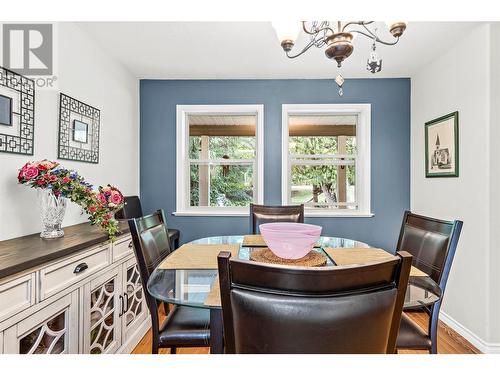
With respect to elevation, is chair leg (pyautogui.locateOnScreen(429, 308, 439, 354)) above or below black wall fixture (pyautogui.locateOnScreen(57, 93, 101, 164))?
below

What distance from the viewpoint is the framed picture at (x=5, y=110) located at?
5.19 ft

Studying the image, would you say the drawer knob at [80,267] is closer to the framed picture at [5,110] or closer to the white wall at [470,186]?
the framed picture at [5,110]

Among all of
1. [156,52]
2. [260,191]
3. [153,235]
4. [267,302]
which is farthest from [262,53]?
[267,302]

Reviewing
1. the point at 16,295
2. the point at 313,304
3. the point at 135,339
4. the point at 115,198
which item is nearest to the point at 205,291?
the point at 313,304

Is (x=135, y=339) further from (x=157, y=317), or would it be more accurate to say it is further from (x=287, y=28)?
(x=287, y=28)

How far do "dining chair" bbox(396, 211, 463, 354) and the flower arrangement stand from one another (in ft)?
5.73

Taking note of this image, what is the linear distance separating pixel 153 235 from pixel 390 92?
3.07 metres

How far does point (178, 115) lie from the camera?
11.2 feet

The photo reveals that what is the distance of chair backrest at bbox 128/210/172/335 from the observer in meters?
1.46

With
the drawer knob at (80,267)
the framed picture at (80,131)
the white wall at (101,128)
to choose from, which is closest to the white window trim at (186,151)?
the white wall at (101,128)

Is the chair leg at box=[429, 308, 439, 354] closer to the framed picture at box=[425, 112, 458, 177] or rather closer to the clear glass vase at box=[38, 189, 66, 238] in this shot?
the framed picture at box=[425, 112, 458, 177]

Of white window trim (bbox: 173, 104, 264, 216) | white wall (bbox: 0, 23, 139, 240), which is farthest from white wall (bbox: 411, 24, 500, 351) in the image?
white wall (bbox: 0, 23, 139, 240)
